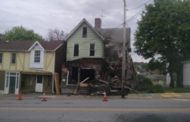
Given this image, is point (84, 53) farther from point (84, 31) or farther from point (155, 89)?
point (155, 89)

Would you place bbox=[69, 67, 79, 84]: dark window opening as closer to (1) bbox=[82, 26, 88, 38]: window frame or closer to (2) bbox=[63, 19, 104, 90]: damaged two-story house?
(2) bbox=[63, 19, 104, 90]: damaged two-story house

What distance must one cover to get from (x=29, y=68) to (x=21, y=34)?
3742 centimetres

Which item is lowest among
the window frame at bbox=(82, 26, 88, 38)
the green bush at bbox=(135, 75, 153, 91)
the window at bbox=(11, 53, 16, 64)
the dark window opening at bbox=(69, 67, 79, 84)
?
the green bush at bbox=(135, 75, 153, 91)

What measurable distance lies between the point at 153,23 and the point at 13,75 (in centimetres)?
1990

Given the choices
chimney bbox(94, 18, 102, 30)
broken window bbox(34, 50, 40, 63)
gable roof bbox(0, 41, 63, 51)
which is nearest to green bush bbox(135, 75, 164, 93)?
gable roof bbox(0, 41, 63, 51)

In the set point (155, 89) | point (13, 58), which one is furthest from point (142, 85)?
point (13, 58)

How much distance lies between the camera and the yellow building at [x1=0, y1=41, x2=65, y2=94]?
50188 millimetres

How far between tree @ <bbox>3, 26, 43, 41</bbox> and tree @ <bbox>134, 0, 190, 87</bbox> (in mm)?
35795

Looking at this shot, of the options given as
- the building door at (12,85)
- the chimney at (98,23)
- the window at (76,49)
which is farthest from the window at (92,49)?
the building door at (12,85)

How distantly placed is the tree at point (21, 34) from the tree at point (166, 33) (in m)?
35.8

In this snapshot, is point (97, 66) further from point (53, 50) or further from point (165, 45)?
point (165, 45)

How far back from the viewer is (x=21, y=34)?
285 ft

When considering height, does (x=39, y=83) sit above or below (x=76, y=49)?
below

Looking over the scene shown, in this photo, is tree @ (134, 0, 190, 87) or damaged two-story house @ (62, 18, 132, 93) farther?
tree @ (134, 0, 190, 87)
